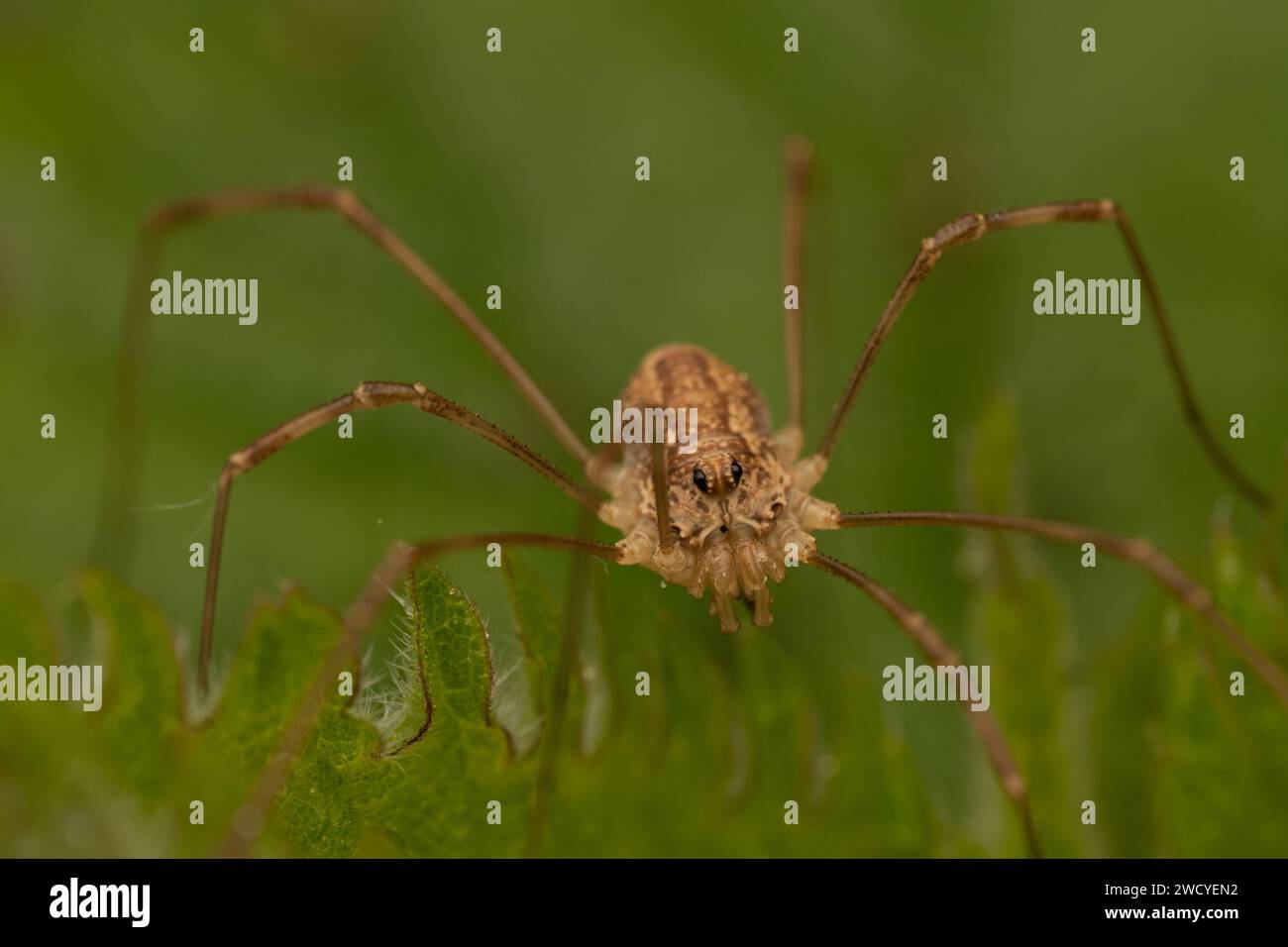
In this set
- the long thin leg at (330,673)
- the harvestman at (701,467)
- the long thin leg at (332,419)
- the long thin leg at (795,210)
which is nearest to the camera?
the long thin leg at (330,673)

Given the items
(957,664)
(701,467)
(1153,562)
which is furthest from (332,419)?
(1153,562)

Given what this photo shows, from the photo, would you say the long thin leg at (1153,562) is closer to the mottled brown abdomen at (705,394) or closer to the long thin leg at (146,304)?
the mottled brown abdomen at (705,394)

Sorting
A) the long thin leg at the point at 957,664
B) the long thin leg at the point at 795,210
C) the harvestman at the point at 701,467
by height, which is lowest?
the long thin leg at the point at 957,664

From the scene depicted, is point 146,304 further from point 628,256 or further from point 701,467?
point 701,467

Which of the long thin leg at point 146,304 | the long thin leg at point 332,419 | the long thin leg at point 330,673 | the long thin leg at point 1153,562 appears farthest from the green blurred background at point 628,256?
the long thin leg at point 330,673

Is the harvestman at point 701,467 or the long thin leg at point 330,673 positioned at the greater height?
the harvestman at point 701,467

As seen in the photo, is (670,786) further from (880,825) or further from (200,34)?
(200,34)
